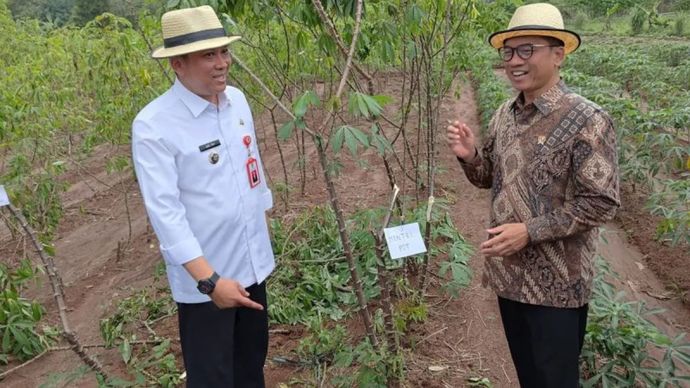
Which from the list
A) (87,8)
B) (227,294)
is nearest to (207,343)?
(227,294)

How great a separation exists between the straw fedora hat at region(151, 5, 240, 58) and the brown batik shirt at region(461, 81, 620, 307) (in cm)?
94

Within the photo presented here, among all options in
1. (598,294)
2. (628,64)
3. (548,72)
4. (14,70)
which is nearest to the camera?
(548,72)

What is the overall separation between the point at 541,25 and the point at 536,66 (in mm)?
111

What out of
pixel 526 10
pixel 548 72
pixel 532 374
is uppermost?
pixel 526 10

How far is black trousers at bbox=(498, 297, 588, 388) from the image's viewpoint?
1.63 meters

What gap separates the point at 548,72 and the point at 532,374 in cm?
96

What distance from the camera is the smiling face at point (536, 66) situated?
1544 millimetres

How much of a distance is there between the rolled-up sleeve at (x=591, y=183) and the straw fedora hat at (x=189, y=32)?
1.07 m

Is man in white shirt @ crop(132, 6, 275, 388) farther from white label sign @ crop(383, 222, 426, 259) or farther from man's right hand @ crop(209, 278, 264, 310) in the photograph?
white label sign @ crop(383, 222, 426, 259)

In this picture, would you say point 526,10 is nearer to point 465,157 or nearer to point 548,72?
point 548,72

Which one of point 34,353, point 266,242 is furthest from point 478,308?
point 34,353

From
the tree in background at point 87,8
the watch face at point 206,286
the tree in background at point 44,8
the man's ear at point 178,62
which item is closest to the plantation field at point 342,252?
the man's ear at point 178,62

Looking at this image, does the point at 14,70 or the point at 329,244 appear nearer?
the point at 329,244

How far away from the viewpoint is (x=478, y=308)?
3.18 m
